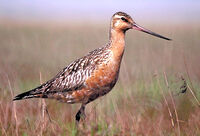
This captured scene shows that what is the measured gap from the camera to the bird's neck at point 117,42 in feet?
19.9

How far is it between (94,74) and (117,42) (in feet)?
2.00

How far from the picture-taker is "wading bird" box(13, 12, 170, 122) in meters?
5.94

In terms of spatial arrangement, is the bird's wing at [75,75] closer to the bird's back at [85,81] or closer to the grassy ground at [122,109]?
the bird's back at [85,81]

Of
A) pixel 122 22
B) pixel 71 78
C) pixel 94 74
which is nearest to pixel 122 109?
pixel 71 78

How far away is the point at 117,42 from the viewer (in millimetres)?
6152

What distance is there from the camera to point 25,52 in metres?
15.1

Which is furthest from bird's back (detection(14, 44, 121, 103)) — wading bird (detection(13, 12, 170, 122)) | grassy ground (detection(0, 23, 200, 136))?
grassy ground (detection(0, 23, 200, 136))

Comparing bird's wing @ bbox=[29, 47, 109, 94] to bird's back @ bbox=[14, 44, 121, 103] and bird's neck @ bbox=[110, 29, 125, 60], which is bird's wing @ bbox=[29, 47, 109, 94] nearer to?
bird's back @ bbox=[14, 44, 121, 103]

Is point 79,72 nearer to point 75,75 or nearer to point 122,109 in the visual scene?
point 75,75

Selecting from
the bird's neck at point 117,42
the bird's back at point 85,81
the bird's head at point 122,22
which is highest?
the bird's head at point 122,22

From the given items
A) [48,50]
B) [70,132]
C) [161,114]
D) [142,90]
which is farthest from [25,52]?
[70,132]

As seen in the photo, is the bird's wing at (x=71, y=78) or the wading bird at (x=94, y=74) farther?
the bird's wing at (x=71, y=78)

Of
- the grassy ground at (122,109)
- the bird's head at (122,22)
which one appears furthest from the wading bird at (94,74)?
the grassy ground at (122,109)

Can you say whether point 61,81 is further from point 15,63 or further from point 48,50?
point 48,50
